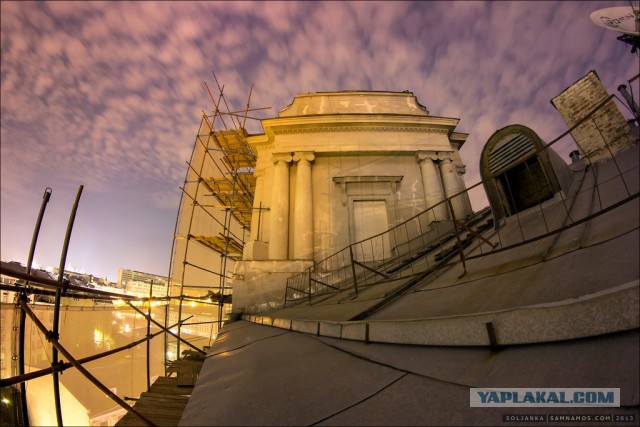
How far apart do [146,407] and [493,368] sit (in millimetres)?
3646

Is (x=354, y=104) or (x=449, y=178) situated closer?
(x=449, y=178)

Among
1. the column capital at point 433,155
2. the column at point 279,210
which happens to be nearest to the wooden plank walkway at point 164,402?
the column at point 279,210

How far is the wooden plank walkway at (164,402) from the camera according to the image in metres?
2.60

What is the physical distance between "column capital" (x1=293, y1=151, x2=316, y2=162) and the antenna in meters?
14.8

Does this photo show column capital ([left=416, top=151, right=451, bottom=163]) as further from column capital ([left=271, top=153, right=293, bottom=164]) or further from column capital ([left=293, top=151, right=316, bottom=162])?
column capital ([left=271, top=153, right=293, bottom=164])

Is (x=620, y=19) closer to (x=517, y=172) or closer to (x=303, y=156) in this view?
(x=517, y=172)

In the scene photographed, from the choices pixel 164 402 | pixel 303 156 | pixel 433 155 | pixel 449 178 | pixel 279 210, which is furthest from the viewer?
pixel 433 155

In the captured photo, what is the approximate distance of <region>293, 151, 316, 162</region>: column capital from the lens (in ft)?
41.7

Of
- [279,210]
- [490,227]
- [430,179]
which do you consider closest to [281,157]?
[279,210]

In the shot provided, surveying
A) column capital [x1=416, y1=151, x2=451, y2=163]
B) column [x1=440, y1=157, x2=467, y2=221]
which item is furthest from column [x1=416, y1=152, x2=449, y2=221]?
column [x1=440, y1=157, x2=467, y2=221]

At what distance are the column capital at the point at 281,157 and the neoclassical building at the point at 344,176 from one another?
52mm

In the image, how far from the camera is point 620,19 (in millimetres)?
13406

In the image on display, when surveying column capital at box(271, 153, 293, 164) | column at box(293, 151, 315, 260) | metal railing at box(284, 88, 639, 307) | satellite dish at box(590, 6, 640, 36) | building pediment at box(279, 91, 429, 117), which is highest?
satellite dish at box(590, 6, 640, 36)

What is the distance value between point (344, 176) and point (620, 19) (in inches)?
688
